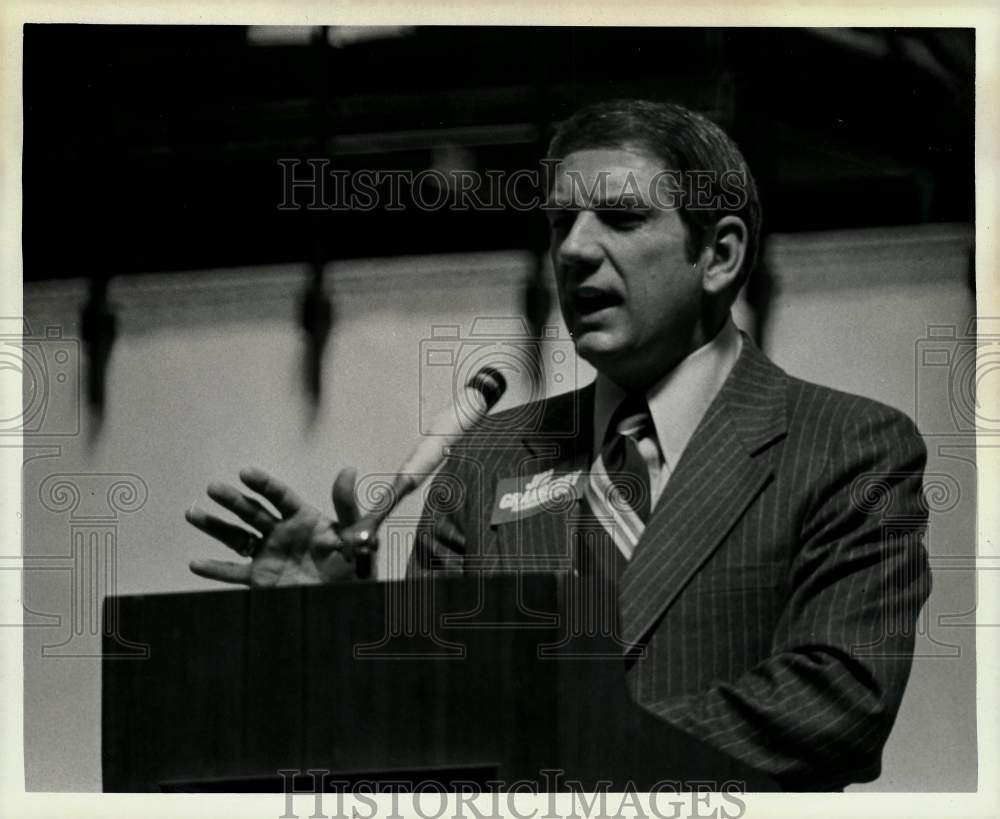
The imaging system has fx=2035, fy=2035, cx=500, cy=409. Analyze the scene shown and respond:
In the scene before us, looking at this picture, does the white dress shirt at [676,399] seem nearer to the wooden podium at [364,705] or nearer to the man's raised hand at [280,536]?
the wooden podium at [364,705]

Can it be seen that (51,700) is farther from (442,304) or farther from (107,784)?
(442,304)

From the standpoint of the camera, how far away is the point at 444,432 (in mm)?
8266

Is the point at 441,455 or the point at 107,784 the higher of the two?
the point at 441,455

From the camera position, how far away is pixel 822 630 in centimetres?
760

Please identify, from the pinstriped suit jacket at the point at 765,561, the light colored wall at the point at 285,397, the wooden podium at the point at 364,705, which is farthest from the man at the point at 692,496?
the wooden podium at the point at 364,705

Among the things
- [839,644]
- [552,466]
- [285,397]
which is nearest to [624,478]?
[552,466]

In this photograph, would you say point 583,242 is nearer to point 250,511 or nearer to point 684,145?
point 684,145

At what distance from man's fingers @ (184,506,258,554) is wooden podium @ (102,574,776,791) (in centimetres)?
47

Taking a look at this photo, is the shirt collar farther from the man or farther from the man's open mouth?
the man's open mouth

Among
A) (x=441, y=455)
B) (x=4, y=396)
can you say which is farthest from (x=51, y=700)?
(x=441, y=455)

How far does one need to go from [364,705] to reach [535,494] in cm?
120

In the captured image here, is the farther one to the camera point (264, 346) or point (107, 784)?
point (264, 346)

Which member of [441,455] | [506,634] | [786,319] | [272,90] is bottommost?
[506,634]

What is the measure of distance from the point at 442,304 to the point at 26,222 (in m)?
1.78
